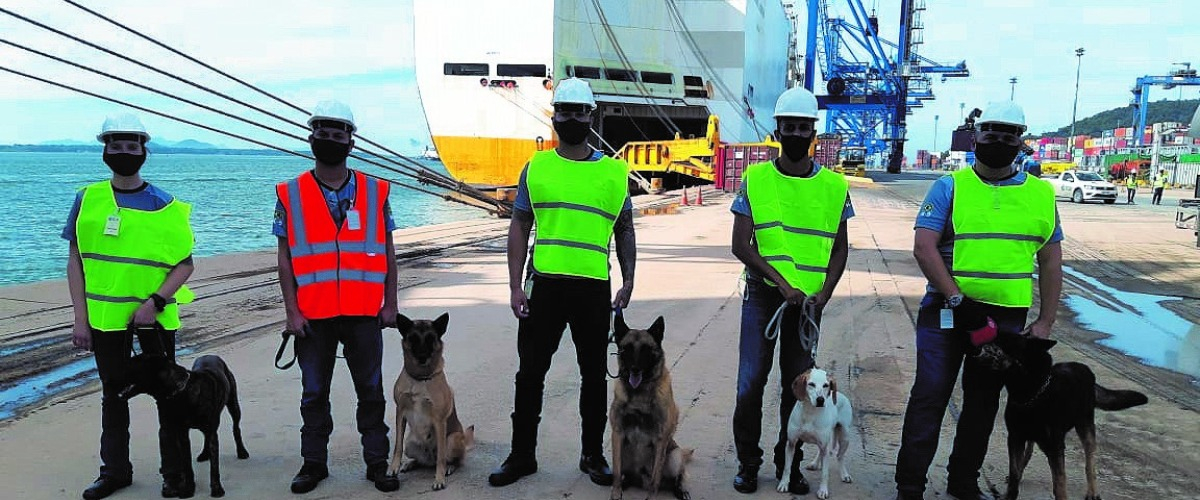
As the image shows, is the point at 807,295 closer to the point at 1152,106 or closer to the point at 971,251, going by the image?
the point at 971,251

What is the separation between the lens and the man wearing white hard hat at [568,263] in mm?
4262

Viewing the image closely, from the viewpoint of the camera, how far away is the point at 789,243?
162 inches

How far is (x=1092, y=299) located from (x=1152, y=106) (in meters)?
215

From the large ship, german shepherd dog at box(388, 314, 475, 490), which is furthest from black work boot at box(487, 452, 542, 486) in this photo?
the large ship

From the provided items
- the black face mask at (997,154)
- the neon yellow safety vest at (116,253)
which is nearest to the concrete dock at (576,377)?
the neon yellow safety vest at (116,253)

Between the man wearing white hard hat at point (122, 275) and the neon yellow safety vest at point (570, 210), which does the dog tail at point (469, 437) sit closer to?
the neon yellow safety vest at point (570, 210)

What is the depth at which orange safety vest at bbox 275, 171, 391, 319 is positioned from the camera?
13.3ft

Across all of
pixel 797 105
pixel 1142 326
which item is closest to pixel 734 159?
pixel 1142 326

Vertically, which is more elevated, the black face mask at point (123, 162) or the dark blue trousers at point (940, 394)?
the black face mask at point (123, 162)

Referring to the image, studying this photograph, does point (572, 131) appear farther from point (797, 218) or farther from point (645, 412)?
point (645, 412)

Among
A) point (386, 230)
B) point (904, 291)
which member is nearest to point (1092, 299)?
point (904, 291)

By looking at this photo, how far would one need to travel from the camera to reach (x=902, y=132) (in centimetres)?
6612

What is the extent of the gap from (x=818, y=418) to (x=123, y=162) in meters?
3.56

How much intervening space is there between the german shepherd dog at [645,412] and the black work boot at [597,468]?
206mm
